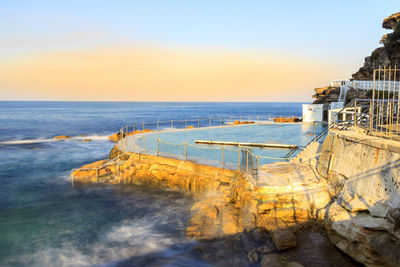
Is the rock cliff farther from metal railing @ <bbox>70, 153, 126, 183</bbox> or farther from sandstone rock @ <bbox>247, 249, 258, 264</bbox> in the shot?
sandstone rock @ <bbox>247, 249, 258, 264</bbox>

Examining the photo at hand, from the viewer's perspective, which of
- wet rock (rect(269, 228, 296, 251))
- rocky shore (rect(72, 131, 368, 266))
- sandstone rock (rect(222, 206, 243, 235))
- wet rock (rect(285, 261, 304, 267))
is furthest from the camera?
sandstone rock (rect(222, 206, 243, 235))

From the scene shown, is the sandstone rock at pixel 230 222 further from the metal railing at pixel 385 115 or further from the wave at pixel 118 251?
the metal railing at pixel 385 115

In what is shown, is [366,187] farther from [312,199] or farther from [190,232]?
[190,232]

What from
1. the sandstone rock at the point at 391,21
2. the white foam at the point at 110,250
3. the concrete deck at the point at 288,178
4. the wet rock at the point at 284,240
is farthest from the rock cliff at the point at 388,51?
the white foam at the point at 110,250

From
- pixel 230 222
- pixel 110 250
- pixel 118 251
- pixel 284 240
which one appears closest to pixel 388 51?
pixel 230 222

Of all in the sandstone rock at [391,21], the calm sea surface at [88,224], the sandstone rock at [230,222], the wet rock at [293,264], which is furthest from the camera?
the sandstone rock at [391,21]

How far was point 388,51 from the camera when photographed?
44969 millimetres

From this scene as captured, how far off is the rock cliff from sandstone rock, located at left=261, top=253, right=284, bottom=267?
4439 centimetres

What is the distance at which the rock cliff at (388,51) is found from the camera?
42.6m

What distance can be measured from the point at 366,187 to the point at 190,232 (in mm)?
5913

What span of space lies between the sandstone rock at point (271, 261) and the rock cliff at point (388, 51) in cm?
4439

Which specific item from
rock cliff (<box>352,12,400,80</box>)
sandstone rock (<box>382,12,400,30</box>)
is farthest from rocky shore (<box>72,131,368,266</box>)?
sandstone rock (<box>382,12,400,30</box>)

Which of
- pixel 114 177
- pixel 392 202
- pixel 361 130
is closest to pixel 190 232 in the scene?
pixel 392 202

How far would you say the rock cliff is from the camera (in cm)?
4256
